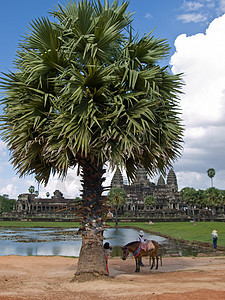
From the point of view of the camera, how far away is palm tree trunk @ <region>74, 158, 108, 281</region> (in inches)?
392

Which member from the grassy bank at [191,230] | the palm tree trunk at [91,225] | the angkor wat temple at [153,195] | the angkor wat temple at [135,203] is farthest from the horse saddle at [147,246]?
the angkor wat temple at [153,195]

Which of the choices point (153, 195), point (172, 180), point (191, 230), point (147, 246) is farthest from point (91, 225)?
point (172, 180)

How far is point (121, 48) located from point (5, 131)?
472 centimetres

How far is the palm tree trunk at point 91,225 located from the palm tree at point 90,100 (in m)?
0.03

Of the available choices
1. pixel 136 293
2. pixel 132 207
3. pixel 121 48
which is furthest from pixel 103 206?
pixel 132 207

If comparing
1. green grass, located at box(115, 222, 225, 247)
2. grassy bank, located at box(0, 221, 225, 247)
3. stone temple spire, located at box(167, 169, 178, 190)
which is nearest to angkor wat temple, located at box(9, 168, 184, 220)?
stone temple spire, located at box(167, 169, 178, 190)

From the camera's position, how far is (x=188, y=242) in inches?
1116

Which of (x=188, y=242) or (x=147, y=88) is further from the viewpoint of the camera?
(x=188, y=242)

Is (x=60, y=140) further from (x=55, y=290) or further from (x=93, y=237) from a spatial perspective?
(x=55, y=290)

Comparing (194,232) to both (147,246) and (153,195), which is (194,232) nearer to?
(147,246)

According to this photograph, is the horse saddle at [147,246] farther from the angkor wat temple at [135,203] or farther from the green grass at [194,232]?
the angkor wat temple at [135,203]

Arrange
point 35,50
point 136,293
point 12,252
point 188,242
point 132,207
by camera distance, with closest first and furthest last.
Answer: point 136,293
point 35,50
point 12,252
point 188,242
point 132,207

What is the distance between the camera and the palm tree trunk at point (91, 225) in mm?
9953

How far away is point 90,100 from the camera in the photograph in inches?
371
